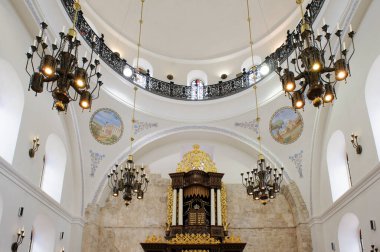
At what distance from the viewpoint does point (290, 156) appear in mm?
12961

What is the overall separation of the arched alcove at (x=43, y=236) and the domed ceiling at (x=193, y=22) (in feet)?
27.3

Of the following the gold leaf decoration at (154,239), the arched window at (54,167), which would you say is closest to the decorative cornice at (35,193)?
the arched window at (54,167)

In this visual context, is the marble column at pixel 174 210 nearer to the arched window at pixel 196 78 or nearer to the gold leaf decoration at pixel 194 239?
the gold leaf decoration at pixel 194 239

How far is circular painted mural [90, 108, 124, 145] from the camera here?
12.7 meters

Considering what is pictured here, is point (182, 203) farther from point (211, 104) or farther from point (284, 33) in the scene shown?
point (284, 33)

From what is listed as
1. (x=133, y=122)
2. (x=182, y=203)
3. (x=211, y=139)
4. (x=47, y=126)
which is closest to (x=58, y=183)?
(x=47, y=126)

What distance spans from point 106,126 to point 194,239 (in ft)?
16.2

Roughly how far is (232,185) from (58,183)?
20.5 ft

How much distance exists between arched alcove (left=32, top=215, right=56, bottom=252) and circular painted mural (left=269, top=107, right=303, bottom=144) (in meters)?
7.99

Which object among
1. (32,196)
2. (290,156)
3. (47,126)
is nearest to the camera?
(32,196)

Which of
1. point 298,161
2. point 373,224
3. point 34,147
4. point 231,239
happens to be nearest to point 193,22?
point 298,161

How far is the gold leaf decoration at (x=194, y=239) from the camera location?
12.0 m

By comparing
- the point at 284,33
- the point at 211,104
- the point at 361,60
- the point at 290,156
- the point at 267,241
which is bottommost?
the point at 267,241

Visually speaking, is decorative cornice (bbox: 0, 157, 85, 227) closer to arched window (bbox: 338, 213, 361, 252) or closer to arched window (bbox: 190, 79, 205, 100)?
arched window (bbox: 190, 79, 205, 100)
